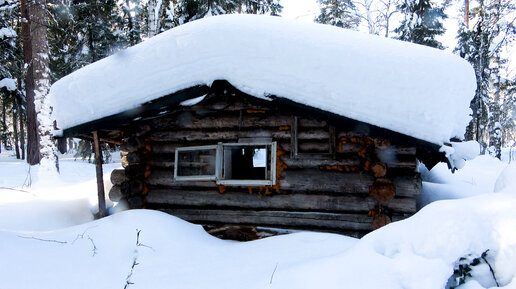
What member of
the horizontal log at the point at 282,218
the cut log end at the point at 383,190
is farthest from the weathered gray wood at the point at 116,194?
the cut log end at the point at 383,190

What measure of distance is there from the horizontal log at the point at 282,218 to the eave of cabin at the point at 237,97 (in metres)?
1.52

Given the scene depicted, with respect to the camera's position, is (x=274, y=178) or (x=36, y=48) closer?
(x=274, y=178)

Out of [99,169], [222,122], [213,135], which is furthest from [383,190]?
[99,169]

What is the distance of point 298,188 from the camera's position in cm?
566

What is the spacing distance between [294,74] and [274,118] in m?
0.92

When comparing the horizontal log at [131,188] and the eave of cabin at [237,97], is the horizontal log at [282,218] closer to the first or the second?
the horizontal log at [131,188]

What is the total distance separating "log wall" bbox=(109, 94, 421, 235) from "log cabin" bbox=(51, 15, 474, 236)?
20 millimetres

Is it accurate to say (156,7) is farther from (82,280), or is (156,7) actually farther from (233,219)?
(82,280)

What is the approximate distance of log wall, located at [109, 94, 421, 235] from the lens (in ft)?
17.5

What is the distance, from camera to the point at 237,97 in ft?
19.5

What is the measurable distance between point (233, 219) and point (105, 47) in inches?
548

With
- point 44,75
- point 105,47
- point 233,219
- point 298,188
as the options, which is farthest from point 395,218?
point 105,47

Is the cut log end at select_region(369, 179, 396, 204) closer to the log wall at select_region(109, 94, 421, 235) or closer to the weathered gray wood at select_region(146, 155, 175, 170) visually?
the log wall at select_region(109, 94, 421, 235)

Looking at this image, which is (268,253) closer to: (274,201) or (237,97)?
(274,201)
